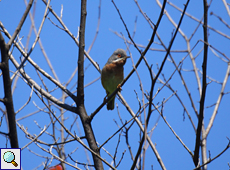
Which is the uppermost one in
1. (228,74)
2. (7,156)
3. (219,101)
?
(228,74)

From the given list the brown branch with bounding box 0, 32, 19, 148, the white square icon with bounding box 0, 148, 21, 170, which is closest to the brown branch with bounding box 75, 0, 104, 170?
the white square icon with bounding box 0, 148, 21, 170

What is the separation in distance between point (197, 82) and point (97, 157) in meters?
2.63

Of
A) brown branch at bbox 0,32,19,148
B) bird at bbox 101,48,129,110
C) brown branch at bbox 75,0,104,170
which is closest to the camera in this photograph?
brown branch at bbox 0,32,19,148

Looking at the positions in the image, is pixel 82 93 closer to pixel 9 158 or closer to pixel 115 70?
pixel 9 158

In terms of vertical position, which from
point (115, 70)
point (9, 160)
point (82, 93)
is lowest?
point (9, 160)

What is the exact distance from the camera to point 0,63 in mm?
2535

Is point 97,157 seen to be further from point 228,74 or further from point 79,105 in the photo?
point 228,74

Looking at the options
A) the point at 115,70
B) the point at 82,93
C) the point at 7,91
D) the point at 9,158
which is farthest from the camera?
the point at 115,70

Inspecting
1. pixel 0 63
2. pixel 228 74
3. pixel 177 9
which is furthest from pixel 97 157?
pixel 177 9

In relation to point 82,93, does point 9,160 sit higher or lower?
lower

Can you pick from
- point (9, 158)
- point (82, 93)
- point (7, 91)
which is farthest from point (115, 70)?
point (7, 91)

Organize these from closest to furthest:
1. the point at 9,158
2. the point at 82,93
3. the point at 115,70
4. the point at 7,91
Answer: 1. the point at 7,91
2. the point at 9,158
3. the point at 82,93
4. the point at 115,70

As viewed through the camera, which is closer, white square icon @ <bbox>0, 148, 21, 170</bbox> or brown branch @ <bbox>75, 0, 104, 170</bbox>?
white square icon @ <bbox>0, 148, 21, 170</bbox>

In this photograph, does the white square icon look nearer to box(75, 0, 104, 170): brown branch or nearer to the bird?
box(75, 0, 104, 170): brown branch
